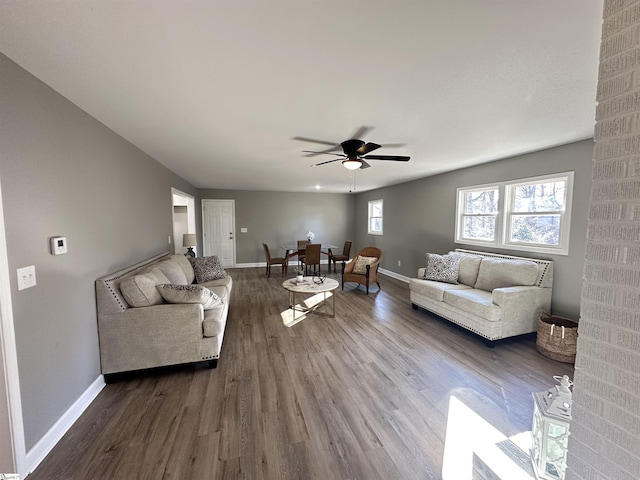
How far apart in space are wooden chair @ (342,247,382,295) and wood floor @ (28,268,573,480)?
1824 millimetres

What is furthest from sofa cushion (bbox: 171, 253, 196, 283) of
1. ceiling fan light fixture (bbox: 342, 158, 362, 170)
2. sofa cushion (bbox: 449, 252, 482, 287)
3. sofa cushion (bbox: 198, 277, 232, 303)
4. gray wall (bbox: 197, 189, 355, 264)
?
sofa cushion (bbox: 449, 252, 482, 287)

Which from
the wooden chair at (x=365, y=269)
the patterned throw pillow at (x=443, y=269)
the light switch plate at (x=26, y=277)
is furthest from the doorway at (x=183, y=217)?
the patterned throw pillow at (x=443, y=269)

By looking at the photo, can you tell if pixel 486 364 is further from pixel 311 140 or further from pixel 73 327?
pixel 73 327

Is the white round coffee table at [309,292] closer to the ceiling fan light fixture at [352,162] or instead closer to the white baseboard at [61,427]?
the ceiling fan light fixture at [352,162]

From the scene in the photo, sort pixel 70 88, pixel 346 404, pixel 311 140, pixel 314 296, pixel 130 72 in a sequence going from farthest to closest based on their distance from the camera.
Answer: pixel 314 296
pixel 311 140
pixel 346 404
pixel 70 88
pixel 130 72

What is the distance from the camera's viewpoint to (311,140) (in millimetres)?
2914

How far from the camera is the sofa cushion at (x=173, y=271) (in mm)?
3101

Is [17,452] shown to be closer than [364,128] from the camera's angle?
Yes

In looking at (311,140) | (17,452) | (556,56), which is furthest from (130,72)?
(556,56)

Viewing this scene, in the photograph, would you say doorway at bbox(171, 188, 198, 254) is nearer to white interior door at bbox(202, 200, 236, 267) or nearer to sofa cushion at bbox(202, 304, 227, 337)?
white interior door at bbox(202, 200, 236, 267)

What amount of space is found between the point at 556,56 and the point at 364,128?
1413 millimetres

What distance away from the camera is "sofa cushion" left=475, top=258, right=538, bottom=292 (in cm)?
322

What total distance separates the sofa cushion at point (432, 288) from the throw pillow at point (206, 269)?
3.19 metres

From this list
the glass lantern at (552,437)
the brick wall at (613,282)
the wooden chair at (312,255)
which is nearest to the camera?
the brick wall at (613,282)
